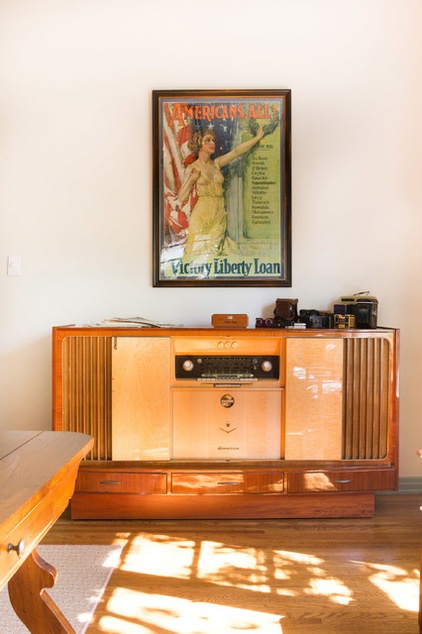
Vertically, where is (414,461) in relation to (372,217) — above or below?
below

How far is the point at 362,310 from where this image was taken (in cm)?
261

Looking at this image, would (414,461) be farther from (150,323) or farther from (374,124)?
(374,124)

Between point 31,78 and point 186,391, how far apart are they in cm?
205

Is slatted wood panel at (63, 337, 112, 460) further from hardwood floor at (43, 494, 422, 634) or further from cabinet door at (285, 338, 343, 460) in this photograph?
cabinet door at (285, 338, 343, 460)

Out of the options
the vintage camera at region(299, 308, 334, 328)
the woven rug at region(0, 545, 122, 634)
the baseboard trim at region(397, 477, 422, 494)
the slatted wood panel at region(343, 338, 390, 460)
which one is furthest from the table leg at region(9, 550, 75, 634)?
the baseboard trim at region(397, 477, 422, 494)

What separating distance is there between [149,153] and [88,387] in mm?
1408

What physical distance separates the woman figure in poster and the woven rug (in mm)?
1635

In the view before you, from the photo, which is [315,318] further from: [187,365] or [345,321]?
[187,365]

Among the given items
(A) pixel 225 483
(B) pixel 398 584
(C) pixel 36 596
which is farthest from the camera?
(A) pixel 225 483

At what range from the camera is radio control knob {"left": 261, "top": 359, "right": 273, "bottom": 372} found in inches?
96.6

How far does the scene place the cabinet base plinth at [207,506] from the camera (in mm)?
2449

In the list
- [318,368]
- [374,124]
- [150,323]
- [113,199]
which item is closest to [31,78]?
[113,199]

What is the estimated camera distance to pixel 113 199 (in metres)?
2.87

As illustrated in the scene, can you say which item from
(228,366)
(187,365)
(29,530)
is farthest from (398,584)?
(29,530)
